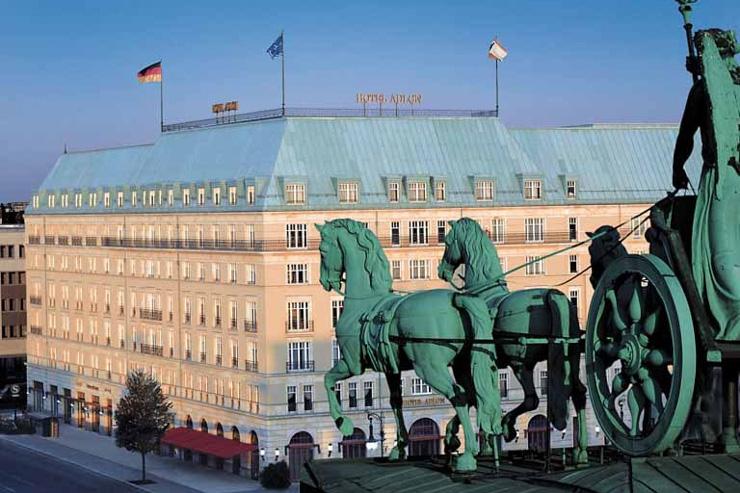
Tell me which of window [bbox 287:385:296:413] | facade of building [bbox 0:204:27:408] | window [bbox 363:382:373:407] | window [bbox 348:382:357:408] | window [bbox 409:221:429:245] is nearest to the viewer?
window [bbox 287:385:296:413]

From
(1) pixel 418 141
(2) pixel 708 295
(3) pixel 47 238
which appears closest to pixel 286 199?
(1) pixel 418 141

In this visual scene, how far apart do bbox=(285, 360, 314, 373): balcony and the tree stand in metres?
8.33

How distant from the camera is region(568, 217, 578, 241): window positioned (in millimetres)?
130875

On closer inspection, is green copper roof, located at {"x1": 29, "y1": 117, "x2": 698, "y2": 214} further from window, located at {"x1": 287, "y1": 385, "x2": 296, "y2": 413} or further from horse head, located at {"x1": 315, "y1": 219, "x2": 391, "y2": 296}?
horse head, located at {"x1": 315, "y1": 219, "x2": 391, "y2": 296}

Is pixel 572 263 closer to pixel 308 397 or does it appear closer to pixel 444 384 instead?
pixel 308 397

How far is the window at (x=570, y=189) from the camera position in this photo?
429 ft

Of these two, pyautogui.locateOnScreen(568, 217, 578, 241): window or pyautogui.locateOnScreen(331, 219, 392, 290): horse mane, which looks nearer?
pyautogui.locateOnScreen(331, 219, 392, 290): horse mane

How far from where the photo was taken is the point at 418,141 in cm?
12962

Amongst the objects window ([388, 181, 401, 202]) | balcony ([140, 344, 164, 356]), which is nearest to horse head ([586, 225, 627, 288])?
window ([388, 181, 401, 202])

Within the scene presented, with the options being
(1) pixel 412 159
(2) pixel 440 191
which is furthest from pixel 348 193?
(2) pixel 440 191

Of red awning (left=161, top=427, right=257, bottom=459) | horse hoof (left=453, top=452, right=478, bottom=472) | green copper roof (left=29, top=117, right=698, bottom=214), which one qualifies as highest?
green copper roof (left=29, top=117, right=698, bottom=214)

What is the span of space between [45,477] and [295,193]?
2088 centimetres

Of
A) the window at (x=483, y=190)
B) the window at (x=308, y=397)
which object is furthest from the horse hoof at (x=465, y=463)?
the window at (x=483, y=190)

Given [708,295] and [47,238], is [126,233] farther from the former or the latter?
[708,295]
